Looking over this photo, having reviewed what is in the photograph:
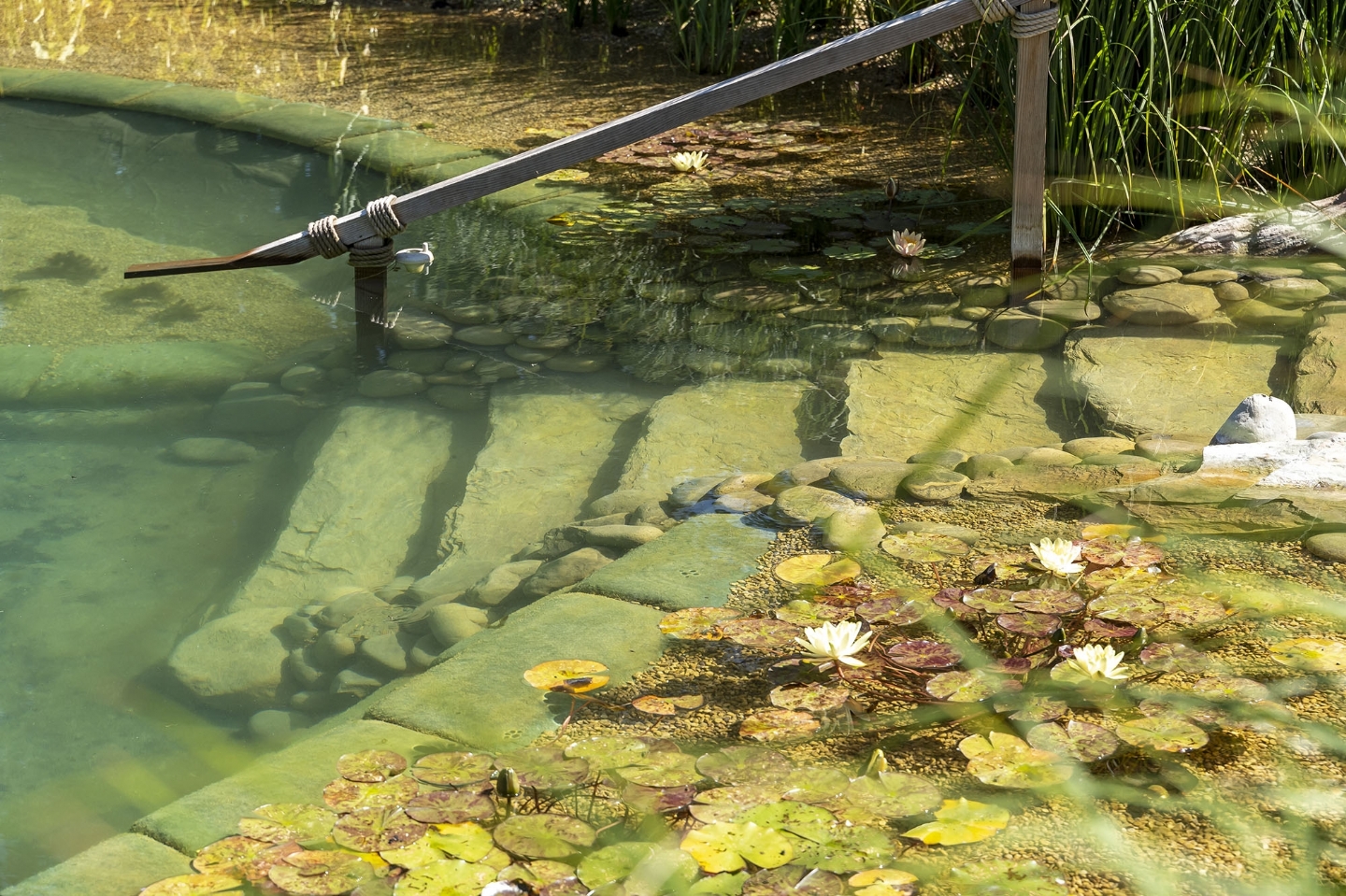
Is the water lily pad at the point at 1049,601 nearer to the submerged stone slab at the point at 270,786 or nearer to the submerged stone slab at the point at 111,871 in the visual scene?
the submerged stone slab at the point at 270,786

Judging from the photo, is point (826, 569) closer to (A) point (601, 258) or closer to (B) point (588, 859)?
(B) point (588, 859)

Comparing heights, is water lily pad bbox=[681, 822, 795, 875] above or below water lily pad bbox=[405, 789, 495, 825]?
above

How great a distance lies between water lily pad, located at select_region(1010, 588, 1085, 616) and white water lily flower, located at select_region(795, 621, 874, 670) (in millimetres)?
269

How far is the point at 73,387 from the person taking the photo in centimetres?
302

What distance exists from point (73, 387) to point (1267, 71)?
317cm

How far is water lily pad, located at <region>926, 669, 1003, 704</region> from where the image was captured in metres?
1.55

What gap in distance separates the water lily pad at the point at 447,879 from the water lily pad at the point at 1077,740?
671mm

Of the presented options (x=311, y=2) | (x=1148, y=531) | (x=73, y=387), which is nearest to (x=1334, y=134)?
(x=1148, y=531)

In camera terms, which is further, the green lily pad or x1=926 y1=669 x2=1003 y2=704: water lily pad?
x1=926 y1=669 x2=1003 y2=704: water lily pad

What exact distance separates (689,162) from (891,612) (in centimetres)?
274

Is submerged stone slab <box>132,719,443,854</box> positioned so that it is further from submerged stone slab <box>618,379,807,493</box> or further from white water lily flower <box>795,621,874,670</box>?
submerged stone slab <box>618,379,807,493</box>

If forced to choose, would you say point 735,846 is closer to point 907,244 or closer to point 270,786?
point 270,786

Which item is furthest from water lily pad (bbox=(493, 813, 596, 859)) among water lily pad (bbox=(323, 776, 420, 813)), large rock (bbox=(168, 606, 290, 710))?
large rock (bbox=(168, 606, 290, 710))

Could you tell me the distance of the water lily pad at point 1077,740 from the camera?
1431mm
